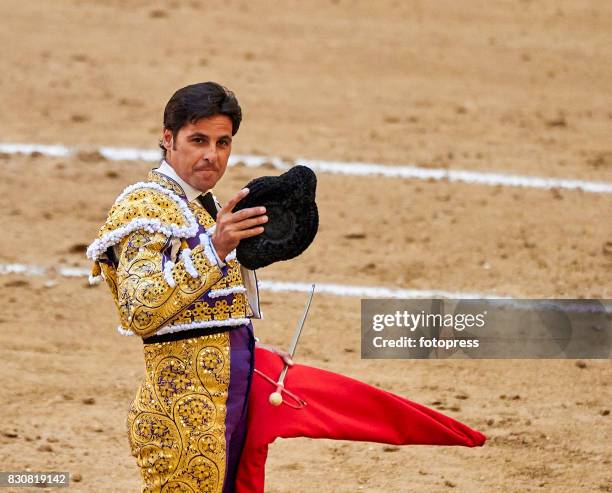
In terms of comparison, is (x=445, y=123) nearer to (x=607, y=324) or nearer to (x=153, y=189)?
(x=607, y=324)

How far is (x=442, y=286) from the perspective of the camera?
7559 millimetres

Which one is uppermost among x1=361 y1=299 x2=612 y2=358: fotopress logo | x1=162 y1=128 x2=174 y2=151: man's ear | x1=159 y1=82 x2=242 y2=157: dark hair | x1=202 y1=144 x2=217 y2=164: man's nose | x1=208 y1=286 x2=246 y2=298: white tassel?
x1=159 y1=82 x2=242 y2=157: dark hair

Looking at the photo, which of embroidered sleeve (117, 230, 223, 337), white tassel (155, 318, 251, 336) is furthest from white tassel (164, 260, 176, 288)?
white tassel (155, 318, 251, 336)

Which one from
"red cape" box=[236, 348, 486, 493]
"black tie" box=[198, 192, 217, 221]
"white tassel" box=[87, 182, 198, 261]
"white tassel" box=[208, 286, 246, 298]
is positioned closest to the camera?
"white tassel" box=[87, 182, 198, 261]

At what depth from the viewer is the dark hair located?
378cm

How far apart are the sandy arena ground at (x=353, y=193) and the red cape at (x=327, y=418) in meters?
1.25

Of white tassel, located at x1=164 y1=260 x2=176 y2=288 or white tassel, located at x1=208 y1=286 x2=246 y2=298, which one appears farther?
white tassel, located at x1=208 y1=286 x2=246 y2=298

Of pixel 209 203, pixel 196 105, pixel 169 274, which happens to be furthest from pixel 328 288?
pixel 169 274

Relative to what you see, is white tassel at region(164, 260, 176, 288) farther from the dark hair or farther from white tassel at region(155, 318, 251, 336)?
the dark hair

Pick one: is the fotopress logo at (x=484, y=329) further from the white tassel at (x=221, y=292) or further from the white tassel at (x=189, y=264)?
the white tassel at (x=189, y=264)

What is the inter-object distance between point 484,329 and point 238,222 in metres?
3.81

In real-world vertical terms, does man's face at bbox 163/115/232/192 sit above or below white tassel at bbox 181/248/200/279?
above

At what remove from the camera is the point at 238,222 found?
353 cm

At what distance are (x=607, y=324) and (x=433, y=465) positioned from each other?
5.86ft
